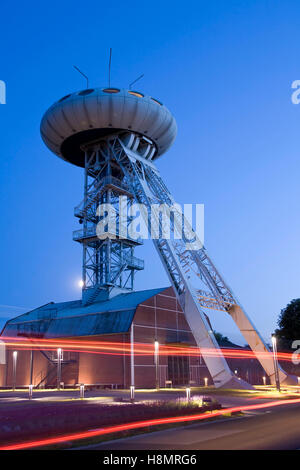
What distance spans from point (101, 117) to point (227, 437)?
40.0m

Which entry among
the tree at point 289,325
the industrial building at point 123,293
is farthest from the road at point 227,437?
the tree at point 289,325

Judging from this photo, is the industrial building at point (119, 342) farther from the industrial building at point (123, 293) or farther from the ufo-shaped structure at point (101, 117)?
the ufo-shaped structure at point (101, 117)

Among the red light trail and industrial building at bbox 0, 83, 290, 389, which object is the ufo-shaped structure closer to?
industrial building at bbox 0, 83, 290, 389

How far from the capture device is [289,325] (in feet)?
153

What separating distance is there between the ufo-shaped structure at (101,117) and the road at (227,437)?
37.7 meters

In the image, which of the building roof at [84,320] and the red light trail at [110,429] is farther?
the building roof at [84,320]

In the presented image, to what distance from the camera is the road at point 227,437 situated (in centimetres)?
977

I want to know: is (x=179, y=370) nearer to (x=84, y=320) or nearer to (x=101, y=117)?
(x=84, y=320)

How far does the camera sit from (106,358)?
3566cm

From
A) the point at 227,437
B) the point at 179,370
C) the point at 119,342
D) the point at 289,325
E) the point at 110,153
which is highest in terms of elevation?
the point at 110,153

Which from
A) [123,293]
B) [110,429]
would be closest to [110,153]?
[123,293]

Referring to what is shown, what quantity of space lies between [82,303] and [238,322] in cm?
1969

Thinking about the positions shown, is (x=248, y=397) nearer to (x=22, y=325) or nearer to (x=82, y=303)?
(x=82, y=303)

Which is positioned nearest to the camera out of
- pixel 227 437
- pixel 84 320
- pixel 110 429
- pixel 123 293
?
pixel 227 437
